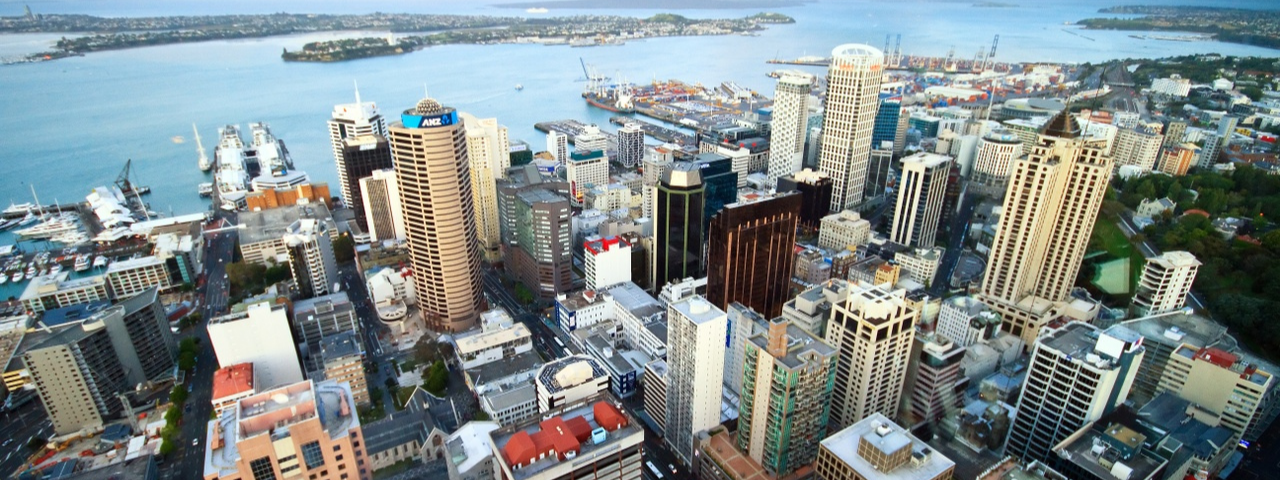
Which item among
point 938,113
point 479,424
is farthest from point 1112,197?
point 479,424

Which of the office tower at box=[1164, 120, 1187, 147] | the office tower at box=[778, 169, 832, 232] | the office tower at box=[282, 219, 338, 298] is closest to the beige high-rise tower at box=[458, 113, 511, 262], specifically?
the office tower at box=[282, 219, 338, 298]

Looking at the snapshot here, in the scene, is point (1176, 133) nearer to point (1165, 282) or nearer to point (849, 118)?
point (849, 118)

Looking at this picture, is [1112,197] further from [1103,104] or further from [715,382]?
[715,382]

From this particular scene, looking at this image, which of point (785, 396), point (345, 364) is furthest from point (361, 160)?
point (785, 396)

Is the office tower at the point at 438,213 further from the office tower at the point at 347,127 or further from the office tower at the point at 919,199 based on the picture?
the office tower at the point at 919,199

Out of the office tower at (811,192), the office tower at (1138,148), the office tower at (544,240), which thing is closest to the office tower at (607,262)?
the office tower at (544,240)

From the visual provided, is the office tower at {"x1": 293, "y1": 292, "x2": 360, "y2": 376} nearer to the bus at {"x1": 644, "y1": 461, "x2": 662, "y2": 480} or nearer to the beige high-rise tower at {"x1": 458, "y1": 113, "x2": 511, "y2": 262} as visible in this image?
the beige high-rise tower at {"x1": 458, "y1": 113, "x2": 511, "y2": 262}

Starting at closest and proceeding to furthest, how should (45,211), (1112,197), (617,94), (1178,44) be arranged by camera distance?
(1112,197)
(45,211)
(617,94)
(1178,44)
